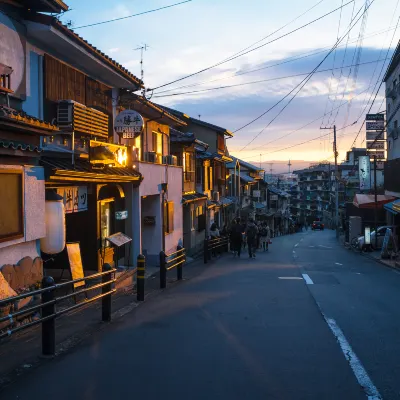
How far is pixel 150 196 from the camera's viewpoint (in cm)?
2022

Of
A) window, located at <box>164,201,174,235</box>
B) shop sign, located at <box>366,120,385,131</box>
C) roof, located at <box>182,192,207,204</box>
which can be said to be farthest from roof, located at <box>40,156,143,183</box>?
shop sign, located at <box>366,120,385,131</box>

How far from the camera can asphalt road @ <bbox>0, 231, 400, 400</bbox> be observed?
5512mm

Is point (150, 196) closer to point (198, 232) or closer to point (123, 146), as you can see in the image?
point (123, 146)

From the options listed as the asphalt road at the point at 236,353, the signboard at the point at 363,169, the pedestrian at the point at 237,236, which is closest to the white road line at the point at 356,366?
the asphalt road at the point at 236,353

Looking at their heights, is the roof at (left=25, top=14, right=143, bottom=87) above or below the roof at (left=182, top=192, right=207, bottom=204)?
above

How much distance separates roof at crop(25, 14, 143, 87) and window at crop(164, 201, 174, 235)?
22.5ft

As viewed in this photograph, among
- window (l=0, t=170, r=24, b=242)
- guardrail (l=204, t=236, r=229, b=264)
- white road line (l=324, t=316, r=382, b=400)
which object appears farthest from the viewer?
guardrail (l=204, t=236, r=229, b=264)

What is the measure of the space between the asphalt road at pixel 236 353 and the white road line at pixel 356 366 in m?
0.01

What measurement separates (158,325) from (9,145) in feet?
13.1

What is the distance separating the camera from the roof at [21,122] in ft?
25.3

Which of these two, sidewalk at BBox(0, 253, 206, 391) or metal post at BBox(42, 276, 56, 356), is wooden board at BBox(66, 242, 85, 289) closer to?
sidewalk at BBox(0, 253, 206, 391)

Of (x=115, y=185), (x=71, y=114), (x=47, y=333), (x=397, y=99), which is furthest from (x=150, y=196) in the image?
(x=397, y=99)

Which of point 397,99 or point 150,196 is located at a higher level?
point 397,99

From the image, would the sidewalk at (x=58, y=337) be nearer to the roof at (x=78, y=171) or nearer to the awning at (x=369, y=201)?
the roof at (x=78, y=171)
